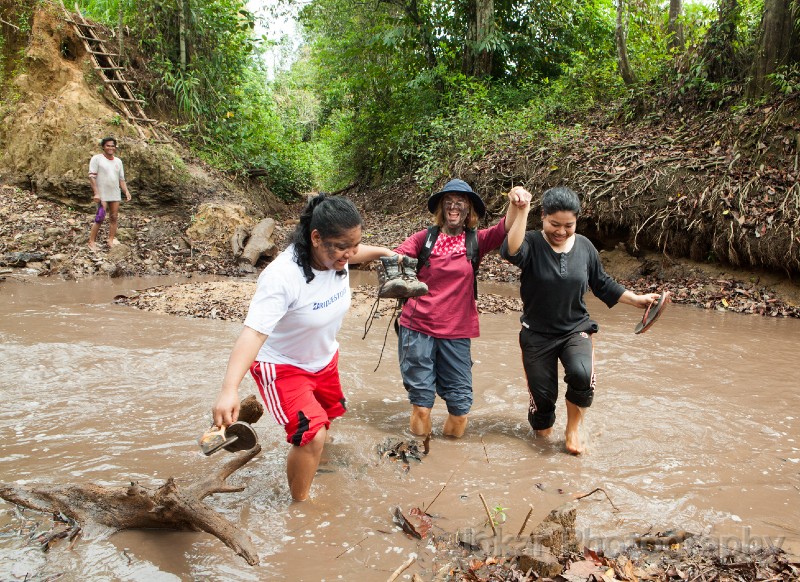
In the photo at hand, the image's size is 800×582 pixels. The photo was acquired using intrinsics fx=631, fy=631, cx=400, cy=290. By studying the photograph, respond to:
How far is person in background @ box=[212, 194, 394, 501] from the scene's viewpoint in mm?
2959

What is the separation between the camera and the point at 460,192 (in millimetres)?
4121

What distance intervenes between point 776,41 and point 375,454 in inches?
415

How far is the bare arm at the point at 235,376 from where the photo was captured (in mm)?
2689

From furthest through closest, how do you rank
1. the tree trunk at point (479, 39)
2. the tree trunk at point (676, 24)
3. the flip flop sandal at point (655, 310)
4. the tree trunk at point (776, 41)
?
the tree trunk at point (479, 39)
the tree trunk at point (676, 24)
the tree trunk at point (776, 41)
the flip flop sandal at point (655, 310)

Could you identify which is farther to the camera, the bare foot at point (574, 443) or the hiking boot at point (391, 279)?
the bare foot at point (574, 443)

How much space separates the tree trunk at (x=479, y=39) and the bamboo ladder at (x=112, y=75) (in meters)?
8.54

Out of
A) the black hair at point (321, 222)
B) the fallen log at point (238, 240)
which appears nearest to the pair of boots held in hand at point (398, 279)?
→ the black hair at point (321, 222)

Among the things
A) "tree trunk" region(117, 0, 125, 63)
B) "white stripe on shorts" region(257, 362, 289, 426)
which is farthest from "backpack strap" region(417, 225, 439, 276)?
"tree trunk" region(117, 0, 125, 63)

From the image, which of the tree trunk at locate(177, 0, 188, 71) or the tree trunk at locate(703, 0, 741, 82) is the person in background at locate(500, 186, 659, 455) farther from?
the tree trunk at locate(177, 0, 188, 71)

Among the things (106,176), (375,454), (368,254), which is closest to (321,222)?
(368,254)

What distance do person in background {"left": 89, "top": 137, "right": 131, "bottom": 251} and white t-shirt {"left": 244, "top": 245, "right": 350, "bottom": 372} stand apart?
907 cm

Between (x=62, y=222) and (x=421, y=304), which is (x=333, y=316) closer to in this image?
(x=421, y=304)

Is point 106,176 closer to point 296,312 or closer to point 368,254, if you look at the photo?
point 368,254

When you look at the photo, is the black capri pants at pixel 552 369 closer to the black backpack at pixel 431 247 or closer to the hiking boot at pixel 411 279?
the black backpack at pixel 431 247
